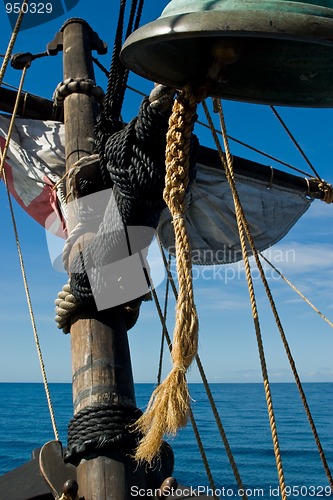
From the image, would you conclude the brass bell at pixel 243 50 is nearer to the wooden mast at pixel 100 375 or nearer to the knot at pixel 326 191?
the wooden mast at pixel 100 375

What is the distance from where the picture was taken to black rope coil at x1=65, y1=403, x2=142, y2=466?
2.46 meters

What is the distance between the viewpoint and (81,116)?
355 cm

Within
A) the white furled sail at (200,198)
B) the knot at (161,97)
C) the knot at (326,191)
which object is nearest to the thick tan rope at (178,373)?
the knot at (161,97)

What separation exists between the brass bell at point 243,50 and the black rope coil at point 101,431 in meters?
1.23

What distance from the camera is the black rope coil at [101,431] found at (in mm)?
2463

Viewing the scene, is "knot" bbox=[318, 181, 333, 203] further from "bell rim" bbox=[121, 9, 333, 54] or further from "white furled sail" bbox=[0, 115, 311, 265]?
"bell rim" bbox=[121, 9, 333, 54]

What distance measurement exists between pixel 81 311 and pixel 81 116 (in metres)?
1.17

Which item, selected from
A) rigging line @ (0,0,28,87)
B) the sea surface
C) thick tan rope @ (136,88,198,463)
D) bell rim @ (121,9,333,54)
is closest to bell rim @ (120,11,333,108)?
bell rim @ (121,9,333,54)

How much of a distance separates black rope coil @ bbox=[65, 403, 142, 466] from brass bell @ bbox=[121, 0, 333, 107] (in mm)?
1231

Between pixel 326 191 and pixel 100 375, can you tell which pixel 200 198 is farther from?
pixel 100 375

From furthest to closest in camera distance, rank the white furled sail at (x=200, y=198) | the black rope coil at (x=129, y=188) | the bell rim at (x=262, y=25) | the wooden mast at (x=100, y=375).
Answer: the white furled sail at (x=200, y=198)
the wooden mast at (x=100, y=375)
the black rope coil at (x=129, y=188)
the bell rim at (x=262, y=25)

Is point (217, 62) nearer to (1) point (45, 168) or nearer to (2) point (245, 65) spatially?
(2) point (245, 65)

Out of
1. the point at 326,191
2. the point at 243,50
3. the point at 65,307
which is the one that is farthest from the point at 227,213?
the point at 243,50

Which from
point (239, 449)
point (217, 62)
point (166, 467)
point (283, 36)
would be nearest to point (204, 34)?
point (283, 36)
